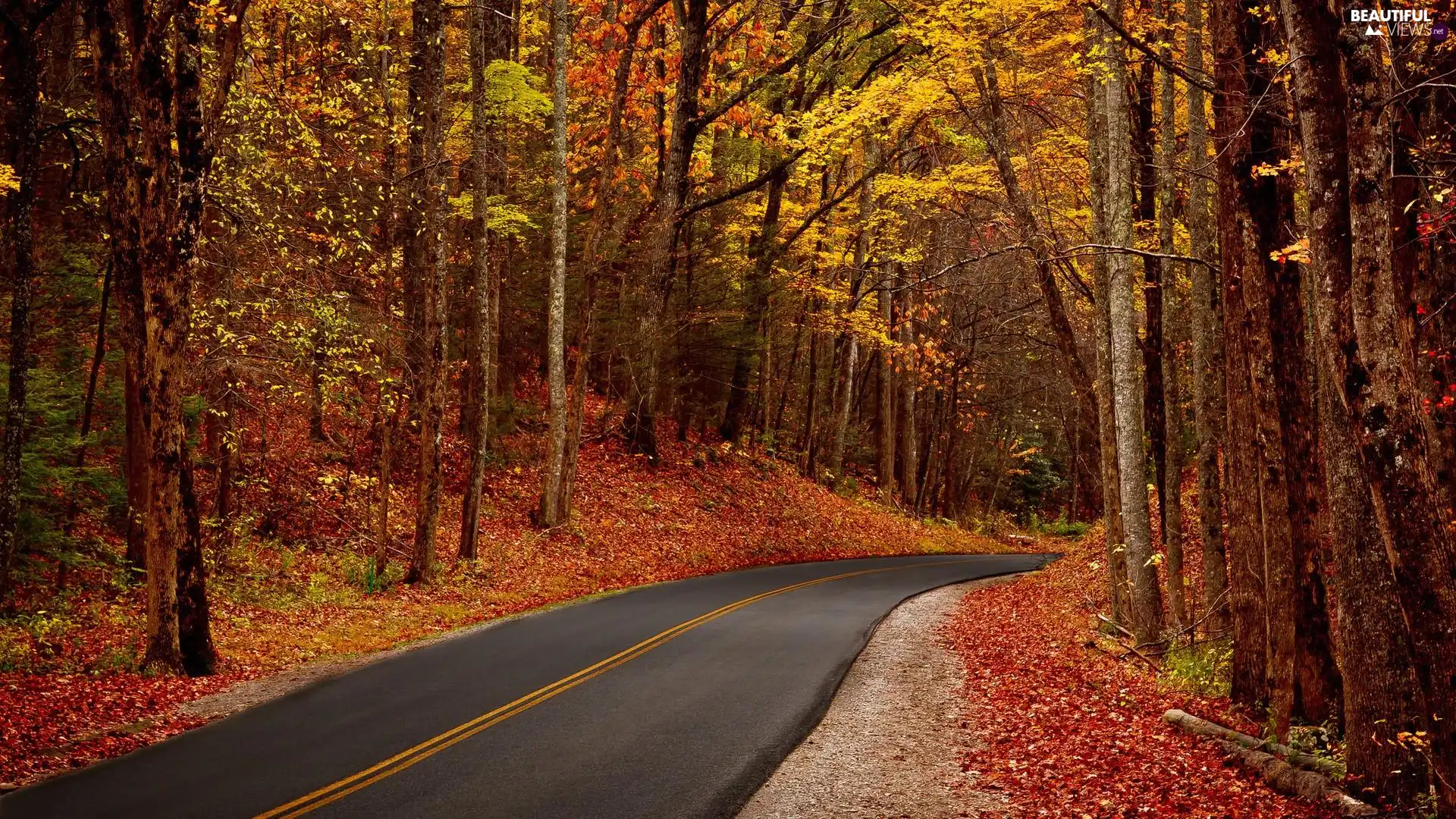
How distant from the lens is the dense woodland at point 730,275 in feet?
24.1

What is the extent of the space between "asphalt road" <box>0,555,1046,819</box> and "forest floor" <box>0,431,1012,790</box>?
3.30 feet

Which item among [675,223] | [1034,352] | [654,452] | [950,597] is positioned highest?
[675,223]

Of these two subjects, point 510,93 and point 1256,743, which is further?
point 510,93

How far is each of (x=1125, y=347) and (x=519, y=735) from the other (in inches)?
399

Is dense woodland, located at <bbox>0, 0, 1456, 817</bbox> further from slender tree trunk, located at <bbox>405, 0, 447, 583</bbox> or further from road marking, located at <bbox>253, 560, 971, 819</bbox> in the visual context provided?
road marking, located at <bbox>253, 560, 971, 819</bbox>

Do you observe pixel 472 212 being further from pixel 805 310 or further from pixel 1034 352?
pixel 1034 352

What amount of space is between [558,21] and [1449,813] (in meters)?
21.1

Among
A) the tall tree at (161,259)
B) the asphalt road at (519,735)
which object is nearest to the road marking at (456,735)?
the asphalt road at (519,735)

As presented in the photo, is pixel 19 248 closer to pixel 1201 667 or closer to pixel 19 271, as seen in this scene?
pixel 19 271

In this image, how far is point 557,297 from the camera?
72.8 feet

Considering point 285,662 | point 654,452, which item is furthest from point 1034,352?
point 285,662

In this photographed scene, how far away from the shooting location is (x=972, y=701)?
12.2m

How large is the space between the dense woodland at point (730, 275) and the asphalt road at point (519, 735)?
340 cm

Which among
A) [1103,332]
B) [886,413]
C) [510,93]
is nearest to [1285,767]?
[1103,332]
